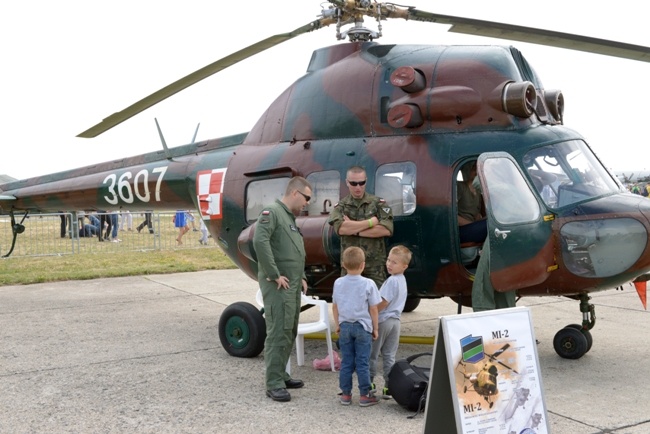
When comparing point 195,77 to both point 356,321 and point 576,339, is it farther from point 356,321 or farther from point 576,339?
point 576,339

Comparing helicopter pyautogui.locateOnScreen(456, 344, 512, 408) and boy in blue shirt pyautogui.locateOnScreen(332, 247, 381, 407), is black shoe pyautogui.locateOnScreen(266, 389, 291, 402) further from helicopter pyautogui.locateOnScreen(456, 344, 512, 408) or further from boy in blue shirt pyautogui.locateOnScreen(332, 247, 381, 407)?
helicopter pyautogui.locateOnScreen(456, 344, 512, 408)

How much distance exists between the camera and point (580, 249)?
213 inches

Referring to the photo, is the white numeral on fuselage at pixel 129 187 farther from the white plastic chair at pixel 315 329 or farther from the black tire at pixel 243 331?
the white plastic chair at pixel 315 329

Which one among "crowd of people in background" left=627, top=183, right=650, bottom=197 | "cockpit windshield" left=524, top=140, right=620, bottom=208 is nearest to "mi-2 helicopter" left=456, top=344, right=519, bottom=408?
"cockpit windshield" left=524, top=140, right=620, bottom=208

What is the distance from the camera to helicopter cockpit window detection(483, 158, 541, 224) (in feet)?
17.4

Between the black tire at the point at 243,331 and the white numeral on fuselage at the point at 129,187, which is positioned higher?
the white numeral on fuselage at the point at 129,187

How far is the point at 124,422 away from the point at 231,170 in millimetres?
3586

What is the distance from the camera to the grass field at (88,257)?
13430mm

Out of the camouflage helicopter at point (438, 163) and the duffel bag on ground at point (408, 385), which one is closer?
the duffel bag on ground at point (408, 385)

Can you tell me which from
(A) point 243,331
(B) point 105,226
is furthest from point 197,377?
(B) point 105,226

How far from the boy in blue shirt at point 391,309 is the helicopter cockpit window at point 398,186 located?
1.04 m

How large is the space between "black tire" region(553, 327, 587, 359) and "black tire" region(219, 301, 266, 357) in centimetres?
291

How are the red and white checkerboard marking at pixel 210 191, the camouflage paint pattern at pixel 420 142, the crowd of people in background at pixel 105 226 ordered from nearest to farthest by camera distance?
the camouflage paint pattern at pixel 420 142
the red and white checkerboard marking at pixel 210 191
the crowd of people in background at pixel 105 226

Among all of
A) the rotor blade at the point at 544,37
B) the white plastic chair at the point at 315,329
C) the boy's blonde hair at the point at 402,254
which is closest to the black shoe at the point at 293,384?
the white plastic chair at the point at 315,329
